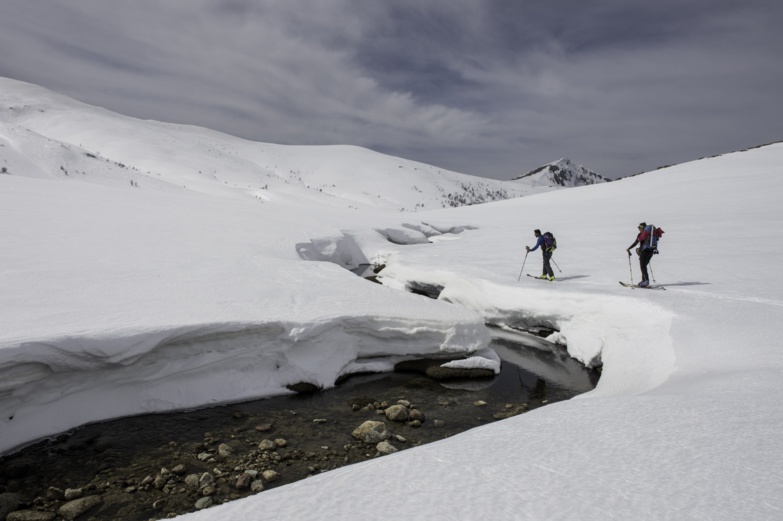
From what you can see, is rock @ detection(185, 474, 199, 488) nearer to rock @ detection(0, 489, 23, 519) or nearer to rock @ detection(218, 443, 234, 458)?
rock @ detection(218, 443, 234, 458)

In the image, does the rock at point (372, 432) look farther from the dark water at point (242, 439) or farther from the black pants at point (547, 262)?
the black pants at point (547, 262)

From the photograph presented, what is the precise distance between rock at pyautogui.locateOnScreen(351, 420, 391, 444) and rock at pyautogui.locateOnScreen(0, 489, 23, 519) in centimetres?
378

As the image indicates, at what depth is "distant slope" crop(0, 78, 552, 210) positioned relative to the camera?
27.3 metres

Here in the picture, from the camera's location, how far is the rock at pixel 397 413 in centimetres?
654

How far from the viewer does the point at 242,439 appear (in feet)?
19.3

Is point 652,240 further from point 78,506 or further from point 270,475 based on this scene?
point 78,506

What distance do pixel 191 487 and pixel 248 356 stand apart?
Answer: 9.07ft

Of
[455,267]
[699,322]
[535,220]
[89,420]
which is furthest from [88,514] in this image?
[535,220]

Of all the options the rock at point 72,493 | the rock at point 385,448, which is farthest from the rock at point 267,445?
the rock at point 72,493

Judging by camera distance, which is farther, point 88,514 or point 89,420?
point 89,420

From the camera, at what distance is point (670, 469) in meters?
3.04

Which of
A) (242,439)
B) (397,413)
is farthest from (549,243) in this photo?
(242,439)

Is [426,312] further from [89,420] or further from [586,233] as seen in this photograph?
[586,233]

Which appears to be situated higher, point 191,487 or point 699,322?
point 699,322
